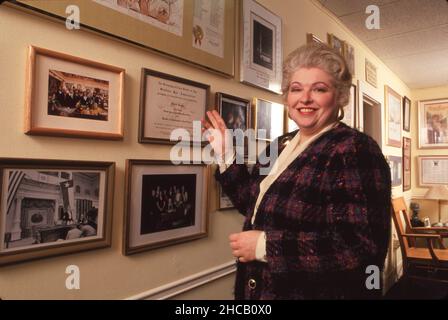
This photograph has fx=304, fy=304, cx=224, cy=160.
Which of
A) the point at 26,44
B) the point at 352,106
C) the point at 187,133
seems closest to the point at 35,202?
the point at 26,44

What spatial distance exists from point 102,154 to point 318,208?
63 cm

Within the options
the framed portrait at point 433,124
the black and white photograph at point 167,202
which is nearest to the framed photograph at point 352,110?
the black and white photograph at point 167,202

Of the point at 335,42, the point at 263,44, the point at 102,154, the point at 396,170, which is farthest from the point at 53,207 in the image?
the point at 396,170

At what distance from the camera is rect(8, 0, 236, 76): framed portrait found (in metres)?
0.83

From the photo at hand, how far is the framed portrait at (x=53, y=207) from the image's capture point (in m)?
0.73

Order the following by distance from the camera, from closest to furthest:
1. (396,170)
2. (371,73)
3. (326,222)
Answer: (326,222)
(371,73)
(396,170)

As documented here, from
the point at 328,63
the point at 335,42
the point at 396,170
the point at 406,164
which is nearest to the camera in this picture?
the point at 328,63

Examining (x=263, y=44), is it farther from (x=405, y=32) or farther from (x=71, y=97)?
(x=405, y=32)

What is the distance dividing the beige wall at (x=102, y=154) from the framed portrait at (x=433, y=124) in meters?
3.80

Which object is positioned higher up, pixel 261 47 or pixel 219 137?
pixel 261 47

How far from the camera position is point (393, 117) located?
3.62 metres

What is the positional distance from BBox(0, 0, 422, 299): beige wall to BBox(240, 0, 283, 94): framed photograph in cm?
10

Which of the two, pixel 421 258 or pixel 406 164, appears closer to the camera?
pixel 421 258

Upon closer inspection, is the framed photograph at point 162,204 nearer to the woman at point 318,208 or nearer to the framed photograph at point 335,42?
the woman at point 318,208
